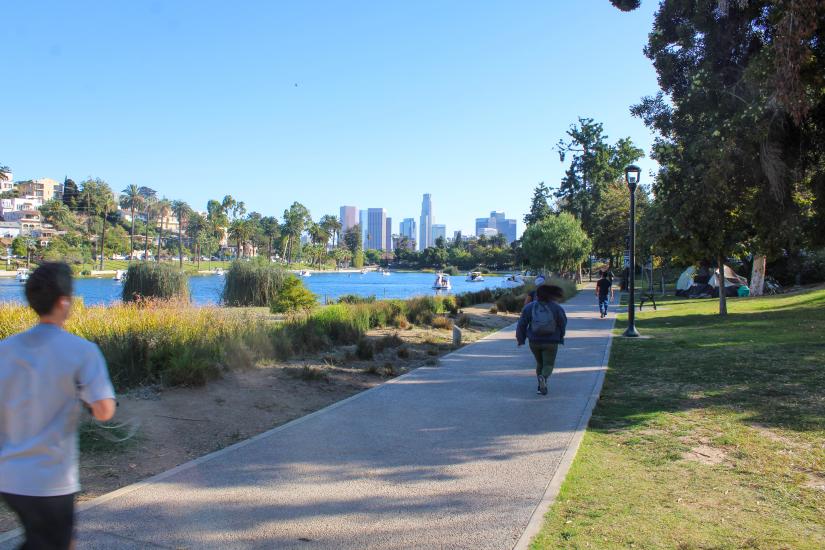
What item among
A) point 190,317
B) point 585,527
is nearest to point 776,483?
point 585,527

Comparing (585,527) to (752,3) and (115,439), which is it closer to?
(115,439)

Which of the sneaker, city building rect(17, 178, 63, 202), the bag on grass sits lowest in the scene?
the sneaker

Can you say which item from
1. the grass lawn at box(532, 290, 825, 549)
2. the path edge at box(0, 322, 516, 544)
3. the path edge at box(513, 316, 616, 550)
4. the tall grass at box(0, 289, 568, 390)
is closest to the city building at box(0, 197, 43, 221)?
the tall grass at box(0, 289, 568, 390)

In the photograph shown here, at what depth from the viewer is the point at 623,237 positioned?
1556 inches

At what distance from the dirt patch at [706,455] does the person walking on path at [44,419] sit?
16.6 ft

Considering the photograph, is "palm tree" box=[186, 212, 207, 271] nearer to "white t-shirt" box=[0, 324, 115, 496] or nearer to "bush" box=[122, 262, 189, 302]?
"bush" box=[122, 262, 189, 302]

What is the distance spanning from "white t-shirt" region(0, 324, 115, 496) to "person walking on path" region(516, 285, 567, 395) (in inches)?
253

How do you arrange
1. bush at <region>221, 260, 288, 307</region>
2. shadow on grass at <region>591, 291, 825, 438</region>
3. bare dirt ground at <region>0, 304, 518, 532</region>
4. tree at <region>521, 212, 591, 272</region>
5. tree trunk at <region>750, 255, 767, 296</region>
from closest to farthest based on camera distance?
1. bare dirt ground at <region>0, 304, 518, 532</region>
2. shadow on grass at <region>591, 291, 825, 438</region>
3. tree trunk at <region>750, 255, 767, 296</region>
4. bush at <region>221, 260, 288, 307</region>
5. tree at <region>521, 212, 591, 272</region>

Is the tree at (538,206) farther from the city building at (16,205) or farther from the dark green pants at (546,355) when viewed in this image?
the city building at (16,205)

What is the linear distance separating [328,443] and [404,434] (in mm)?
850

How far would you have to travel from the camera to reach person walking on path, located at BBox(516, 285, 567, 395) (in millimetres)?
8492

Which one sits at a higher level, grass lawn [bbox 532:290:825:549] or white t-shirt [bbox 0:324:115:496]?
white t-shirt [bbox 0:324:115:496]

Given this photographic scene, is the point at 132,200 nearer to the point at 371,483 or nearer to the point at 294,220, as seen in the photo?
the point at 294,220

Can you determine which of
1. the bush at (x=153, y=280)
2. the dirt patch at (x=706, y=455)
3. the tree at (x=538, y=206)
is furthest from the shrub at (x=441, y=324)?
the tree at (x=538, y=206)
